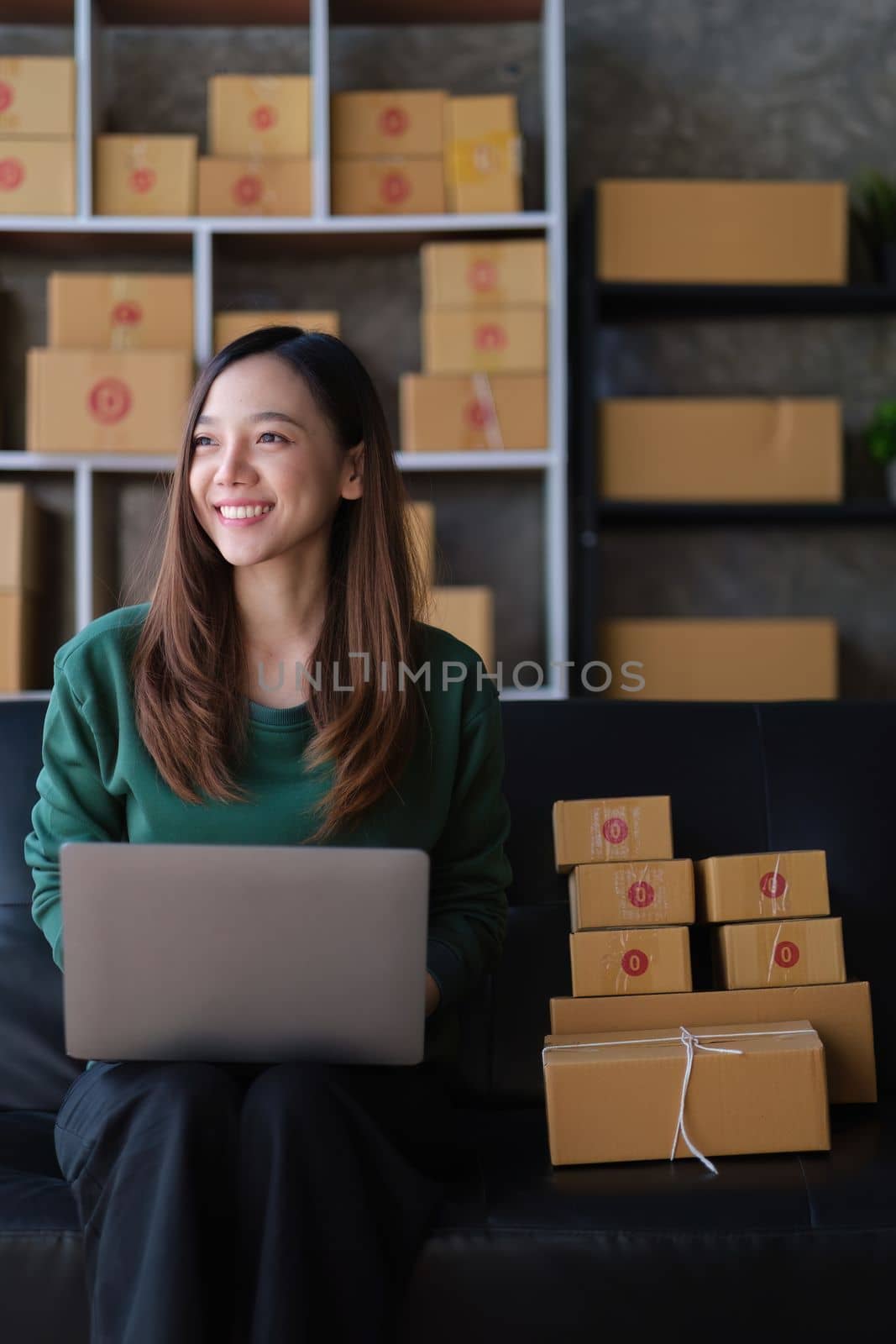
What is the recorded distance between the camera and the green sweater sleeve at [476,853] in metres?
1.53

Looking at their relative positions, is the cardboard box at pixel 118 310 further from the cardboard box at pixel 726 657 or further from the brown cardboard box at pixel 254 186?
the cardboard box at pixel 726 657

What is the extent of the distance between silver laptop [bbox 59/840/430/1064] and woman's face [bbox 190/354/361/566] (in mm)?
489

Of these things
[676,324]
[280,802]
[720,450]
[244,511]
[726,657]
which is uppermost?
[676,324]

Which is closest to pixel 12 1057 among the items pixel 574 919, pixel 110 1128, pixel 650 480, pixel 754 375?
pixel 110 1128

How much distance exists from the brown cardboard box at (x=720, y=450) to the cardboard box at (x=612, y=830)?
5.14 feet

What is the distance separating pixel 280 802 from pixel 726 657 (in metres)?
1.78

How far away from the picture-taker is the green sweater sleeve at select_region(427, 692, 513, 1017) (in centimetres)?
153

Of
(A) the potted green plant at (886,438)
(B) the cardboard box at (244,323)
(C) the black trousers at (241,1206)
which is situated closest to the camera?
(C) the black trousers at (241,1206)

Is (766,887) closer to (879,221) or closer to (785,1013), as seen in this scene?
(785,1013)

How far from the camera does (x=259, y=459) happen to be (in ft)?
5.11

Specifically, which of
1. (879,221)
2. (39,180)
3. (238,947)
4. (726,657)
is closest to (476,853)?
(238,947)

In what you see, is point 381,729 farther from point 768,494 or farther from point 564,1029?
point 768,494

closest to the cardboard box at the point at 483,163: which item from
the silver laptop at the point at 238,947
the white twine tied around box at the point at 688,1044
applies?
the white twine tied around box at the point at 688,1044

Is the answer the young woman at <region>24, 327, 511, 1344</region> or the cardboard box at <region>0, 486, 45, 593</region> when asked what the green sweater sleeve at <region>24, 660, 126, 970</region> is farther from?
the cardboard box at <region>0, 486, 45, 593</region>
